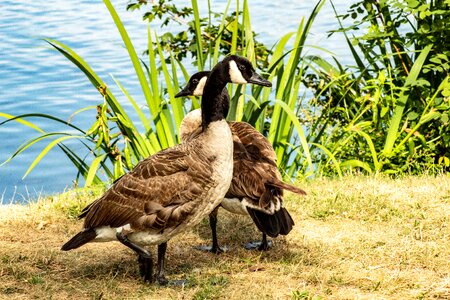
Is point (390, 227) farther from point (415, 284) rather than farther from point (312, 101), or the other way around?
point (312, 101)

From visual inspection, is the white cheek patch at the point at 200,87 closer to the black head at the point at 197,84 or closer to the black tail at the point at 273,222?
the black head at the point at 197,84

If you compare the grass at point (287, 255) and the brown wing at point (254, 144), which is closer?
the grass at point (287, 255)

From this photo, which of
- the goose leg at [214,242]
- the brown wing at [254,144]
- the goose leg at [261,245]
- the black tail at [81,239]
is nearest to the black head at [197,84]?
the brown wing at [254,144]

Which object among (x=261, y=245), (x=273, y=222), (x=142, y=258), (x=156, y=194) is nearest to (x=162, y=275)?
(x=142, y=258)

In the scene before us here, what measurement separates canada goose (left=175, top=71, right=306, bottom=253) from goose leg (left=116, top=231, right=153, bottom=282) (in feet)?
2.55

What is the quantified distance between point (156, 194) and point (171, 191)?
0.11 m

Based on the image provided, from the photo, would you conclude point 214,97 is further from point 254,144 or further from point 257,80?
point 254,144

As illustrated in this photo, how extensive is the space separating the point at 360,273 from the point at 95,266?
1948 millimetres

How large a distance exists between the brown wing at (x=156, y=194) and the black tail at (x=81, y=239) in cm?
5

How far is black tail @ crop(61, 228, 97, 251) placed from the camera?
532 centimetres

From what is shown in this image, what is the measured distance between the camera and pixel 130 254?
6.16m

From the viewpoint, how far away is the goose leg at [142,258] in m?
5.36

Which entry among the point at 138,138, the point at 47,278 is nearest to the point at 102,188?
the point at 138,138

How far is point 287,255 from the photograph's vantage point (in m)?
6.14
